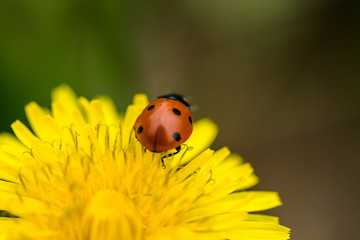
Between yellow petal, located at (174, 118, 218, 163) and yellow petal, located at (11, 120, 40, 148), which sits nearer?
yellow petal, located at (11, 120, 40, 148)

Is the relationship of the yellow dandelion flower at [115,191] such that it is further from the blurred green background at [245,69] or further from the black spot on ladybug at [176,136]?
the blurred green background at [245,69]

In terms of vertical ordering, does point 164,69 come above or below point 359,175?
above

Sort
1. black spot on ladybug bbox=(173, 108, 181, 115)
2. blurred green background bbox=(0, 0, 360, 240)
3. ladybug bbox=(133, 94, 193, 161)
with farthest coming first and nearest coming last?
1. blurred green background bbox=(0, 0, 360, 240)
2. black spot on ladybug bbox=(173, 108, 181, 115)
3. ladybug bbox=(133, 94, 193, 161)

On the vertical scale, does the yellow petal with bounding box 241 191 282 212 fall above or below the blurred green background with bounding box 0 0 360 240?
below

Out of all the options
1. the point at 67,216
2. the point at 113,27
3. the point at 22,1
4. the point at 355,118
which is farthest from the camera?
the point at 355,118

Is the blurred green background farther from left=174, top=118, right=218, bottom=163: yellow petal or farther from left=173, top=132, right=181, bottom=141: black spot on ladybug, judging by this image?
left=173, top=132, right=181, bottom=141: black spot on ladybug

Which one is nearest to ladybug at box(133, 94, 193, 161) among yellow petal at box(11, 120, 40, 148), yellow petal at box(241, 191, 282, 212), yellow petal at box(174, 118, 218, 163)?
yellow petal at box(174, 118, 218, 163)

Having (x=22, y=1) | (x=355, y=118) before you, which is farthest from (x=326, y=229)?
(x=22, y=1)

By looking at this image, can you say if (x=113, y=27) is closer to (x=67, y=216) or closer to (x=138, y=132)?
(x=138, y=132)
